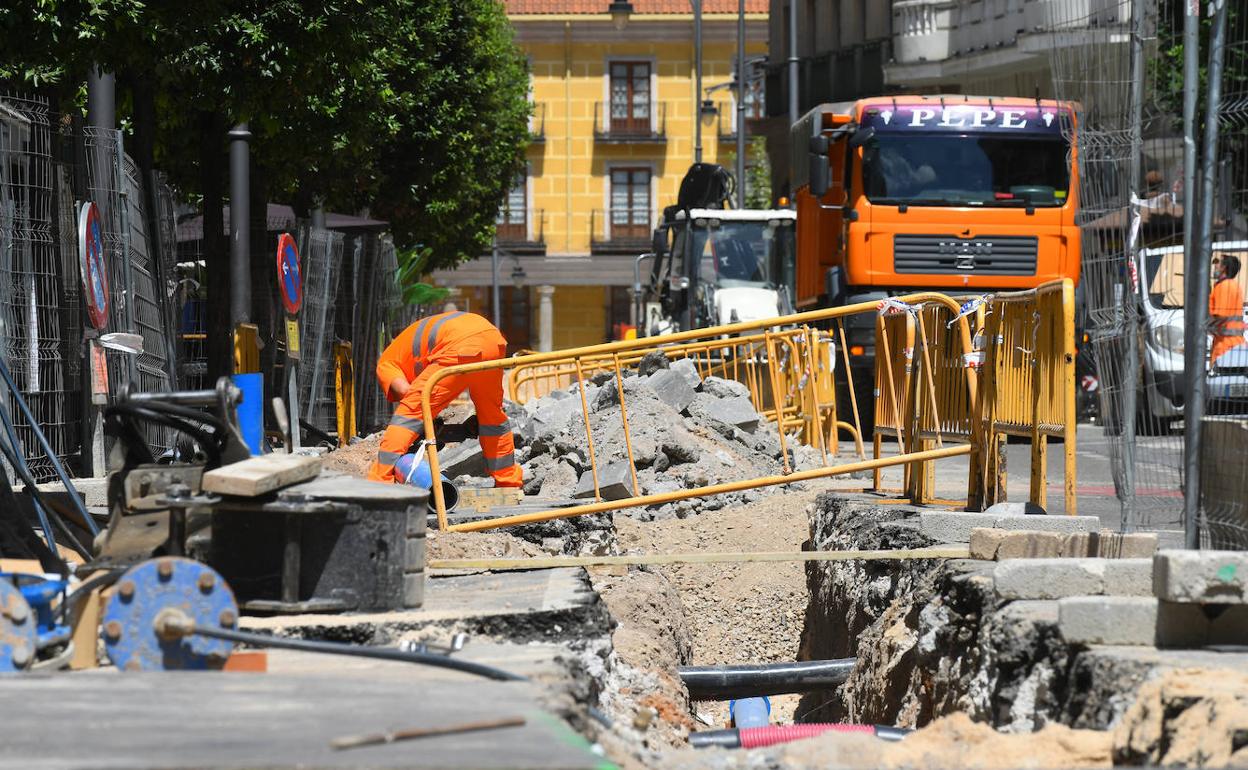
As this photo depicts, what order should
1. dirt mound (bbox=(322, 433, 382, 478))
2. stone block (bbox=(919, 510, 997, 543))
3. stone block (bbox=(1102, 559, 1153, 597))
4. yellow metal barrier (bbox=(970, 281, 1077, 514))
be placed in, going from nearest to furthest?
stone block (bbox=(1102, 559, 1153, 597)), yellow metal barrier (bbox=(970, 281, 1077, 514)), stone block (bbox=(919, 510, 997, 543)), dirt mound (bbox=(322, 433, 382, 478))

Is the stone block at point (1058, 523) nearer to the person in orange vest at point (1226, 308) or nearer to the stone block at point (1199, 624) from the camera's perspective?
the person in orange vest at point (1226, 308)

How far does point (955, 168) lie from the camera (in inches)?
749

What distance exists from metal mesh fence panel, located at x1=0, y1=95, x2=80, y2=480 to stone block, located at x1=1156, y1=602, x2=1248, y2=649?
6764mm

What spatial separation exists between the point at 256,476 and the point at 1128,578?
275 centimetres

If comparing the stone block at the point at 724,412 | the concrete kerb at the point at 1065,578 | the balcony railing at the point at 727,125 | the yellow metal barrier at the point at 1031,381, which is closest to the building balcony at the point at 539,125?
the balcony railing at the point at 727,125

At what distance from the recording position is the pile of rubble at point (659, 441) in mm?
12258

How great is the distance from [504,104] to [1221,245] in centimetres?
3112

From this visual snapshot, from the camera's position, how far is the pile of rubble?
12.3 metres

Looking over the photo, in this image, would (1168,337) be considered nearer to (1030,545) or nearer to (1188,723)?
(1030,545)

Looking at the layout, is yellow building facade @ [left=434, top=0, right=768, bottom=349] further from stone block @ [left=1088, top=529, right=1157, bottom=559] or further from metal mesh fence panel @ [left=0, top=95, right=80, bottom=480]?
stone block @ [left=1088, top=529, right=1157, bottom=559]

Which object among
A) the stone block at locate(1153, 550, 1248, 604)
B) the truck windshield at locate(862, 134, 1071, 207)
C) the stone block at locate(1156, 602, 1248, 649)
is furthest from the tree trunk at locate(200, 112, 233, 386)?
the stone block at locate(1153, 550, 1248, 604)

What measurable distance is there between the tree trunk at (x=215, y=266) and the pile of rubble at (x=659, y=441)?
244cm

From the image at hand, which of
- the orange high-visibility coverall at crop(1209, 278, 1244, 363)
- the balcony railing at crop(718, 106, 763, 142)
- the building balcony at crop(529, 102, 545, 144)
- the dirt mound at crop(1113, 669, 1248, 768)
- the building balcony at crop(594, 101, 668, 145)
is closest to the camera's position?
the dirt mound at crop(1113, 669, 1248, 768)

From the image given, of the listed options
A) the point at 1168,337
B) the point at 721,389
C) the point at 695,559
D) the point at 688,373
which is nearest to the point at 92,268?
the point at 695,559
